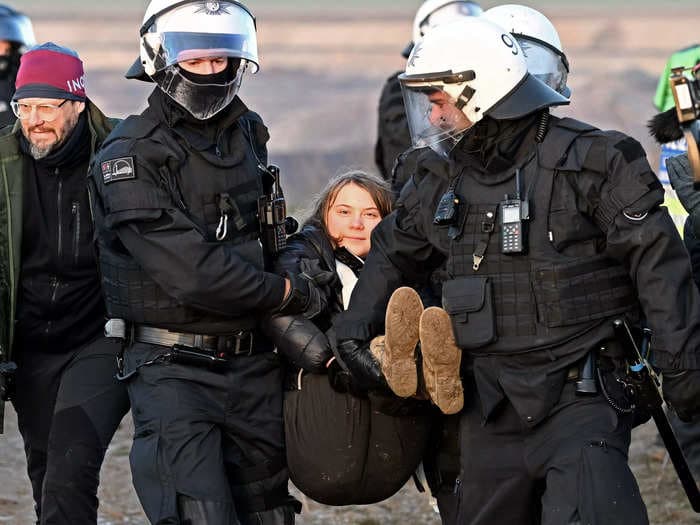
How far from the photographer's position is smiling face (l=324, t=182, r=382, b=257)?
642 cm

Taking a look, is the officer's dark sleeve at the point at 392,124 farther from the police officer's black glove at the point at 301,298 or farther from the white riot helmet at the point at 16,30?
the police officer's black glove at the point at 301,298

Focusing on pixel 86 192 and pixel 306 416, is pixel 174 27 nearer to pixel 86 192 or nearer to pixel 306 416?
pixel 86 192

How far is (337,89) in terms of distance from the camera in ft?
122

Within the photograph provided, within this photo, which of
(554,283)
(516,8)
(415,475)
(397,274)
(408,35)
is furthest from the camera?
(408,35)

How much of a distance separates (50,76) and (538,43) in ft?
6.59

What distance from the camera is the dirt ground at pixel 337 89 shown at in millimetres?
8883

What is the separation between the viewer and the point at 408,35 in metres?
45.3

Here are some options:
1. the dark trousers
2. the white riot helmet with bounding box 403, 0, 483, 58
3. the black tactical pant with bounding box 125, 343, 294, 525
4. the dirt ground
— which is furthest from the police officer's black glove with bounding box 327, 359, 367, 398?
the white riot helmet with bounding box 403, 0, 483, 58

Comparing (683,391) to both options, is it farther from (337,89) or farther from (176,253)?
(337,89)

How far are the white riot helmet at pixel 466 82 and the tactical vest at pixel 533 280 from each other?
6.6 inches

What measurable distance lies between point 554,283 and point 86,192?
212 cm

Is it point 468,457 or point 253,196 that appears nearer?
point 468,457

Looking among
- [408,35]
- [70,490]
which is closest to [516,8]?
[70,490]

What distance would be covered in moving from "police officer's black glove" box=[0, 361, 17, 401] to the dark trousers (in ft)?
0.38
